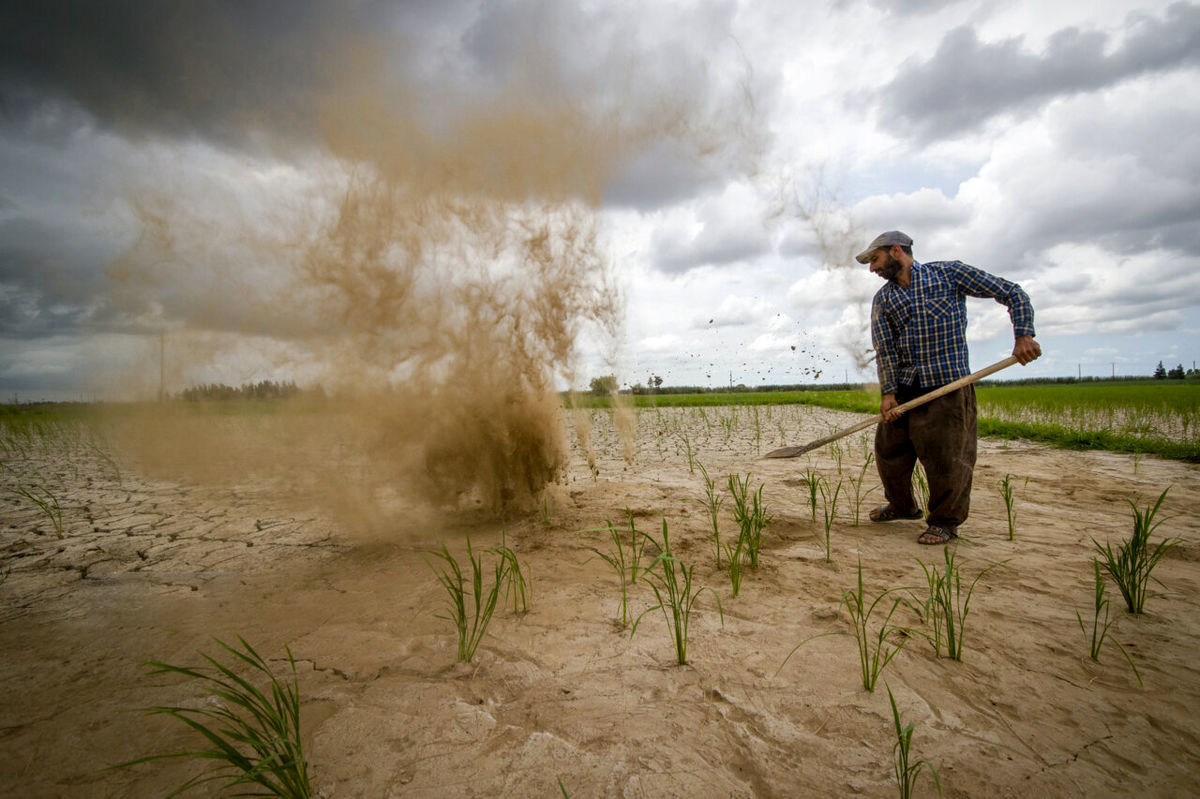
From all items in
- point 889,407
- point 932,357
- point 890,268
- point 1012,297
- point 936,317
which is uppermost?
point 890,268

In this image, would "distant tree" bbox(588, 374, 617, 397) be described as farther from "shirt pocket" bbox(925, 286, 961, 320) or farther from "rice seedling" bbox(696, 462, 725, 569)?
"shirt pocket" bbox(925, 286, 961, 320)

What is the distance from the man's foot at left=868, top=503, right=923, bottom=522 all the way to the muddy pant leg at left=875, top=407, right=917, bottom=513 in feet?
0.09

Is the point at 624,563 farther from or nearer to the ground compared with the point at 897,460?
nearer to the ground

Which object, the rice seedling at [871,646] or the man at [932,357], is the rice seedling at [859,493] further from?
the rice seedling at [871,646]

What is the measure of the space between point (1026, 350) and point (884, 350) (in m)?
0.77

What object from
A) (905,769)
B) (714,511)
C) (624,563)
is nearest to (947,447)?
(714,511)

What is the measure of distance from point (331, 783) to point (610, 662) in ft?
3.17

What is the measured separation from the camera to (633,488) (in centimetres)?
516

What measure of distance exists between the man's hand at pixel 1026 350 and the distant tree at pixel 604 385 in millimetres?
2666

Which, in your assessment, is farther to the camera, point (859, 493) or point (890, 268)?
point (859, 493)

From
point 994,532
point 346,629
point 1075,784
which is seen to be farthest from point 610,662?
point 994,532

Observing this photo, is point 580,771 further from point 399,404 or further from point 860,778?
point 399,404

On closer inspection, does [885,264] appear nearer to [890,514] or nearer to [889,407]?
[889,407]

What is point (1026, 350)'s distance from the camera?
322 centimetres
